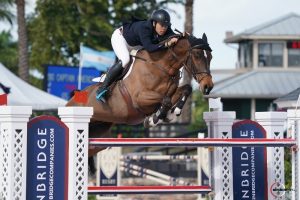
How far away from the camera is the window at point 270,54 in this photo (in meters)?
46.6

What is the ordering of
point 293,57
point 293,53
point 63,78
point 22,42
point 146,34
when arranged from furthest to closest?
point 293,57, point 293,53, point 22,42, point 63,78, point 146,34

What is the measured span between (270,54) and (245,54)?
1295 millimetres

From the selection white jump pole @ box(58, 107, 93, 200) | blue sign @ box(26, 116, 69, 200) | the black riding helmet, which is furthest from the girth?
blue sign @ box(26, 116, 69, 200)

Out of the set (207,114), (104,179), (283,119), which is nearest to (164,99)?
(207,114)

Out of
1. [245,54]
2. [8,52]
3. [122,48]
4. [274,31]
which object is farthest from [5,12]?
[122,48]

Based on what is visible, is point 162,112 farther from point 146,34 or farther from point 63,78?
point 63,78

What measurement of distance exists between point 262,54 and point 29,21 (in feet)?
36.0

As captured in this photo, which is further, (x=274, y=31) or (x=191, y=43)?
(x=274, y=31)

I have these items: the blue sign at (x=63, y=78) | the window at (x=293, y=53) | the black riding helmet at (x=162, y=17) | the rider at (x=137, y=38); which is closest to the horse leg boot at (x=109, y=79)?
the rider at (x=137, y=38)

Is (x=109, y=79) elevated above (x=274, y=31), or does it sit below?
below

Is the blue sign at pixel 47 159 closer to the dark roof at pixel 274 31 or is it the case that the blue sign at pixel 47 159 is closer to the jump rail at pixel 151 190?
the jump rail at pixel 151 190

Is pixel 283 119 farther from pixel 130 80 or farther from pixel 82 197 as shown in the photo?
pixel 82 197

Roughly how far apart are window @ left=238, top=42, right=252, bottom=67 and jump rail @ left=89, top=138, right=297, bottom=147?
121 ft

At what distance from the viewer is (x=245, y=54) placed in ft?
158
